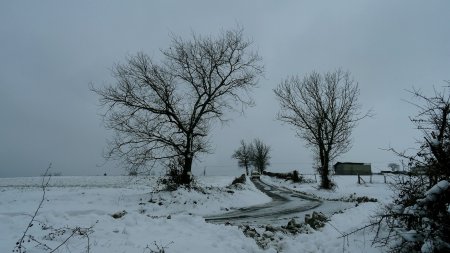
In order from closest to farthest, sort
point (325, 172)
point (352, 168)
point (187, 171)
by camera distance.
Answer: point (187, 171) < point (325, 172) < point (352, 168)

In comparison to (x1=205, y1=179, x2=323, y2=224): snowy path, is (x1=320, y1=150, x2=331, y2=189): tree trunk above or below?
above

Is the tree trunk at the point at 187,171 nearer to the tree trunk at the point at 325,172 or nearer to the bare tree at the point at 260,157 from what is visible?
the tree trunk at the point at 325,172

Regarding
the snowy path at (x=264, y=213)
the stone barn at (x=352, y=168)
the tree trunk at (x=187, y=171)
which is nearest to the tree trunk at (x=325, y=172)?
the snowy path at (x=264, y=213)

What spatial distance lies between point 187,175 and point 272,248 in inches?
544

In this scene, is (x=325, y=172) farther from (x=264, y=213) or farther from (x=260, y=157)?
(x=260, y=157)

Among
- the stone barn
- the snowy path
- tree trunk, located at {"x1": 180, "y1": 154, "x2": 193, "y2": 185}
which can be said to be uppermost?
the stone barn

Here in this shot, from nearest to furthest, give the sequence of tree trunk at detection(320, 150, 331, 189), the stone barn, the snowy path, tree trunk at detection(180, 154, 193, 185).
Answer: the snowy path
tree trunk at detection(180, 154, 193, 185)
tree trunk at detection(320, 150, 331, 189)
the stone barn

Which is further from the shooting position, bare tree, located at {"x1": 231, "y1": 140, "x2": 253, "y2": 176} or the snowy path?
bare tree, located at {"x1": 231, "y1": 140, "x2": 253, "y2": 176}

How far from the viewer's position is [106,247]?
6.84 metres

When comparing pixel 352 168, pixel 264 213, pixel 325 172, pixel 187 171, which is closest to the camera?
pixel 264 213

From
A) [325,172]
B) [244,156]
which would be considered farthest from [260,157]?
[325,172]

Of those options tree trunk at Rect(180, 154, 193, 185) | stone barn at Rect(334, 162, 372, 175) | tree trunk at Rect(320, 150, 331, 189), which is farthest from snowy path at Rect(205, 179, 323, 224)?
stone barn at Rect(334, 162, 372, 175)

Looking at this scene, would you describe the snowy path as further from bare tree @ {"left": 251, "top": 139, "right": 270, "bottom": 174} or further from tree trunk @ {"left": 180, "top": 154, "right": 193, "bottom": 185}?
bare tree @ {"left": 251, "top": 139, "right": 270, "bottom": 174}

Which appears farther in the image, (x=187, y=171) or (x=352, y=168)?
(x=352, y=168)
